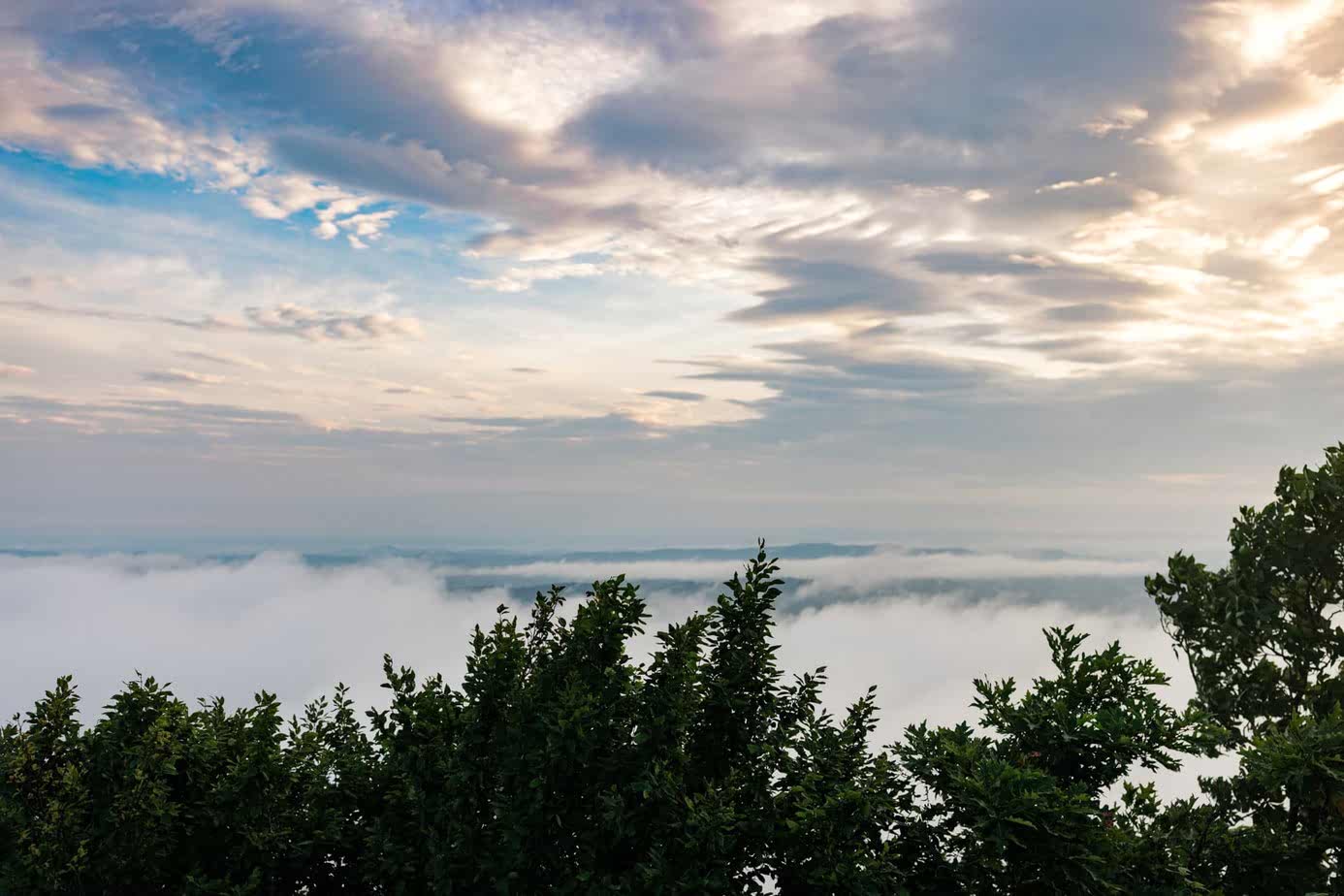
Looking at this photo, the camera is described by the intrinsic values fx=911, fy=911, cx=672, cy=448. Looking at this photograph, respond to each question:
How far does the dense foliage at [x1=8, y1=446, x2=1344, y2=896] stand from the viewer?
10883 millimetres

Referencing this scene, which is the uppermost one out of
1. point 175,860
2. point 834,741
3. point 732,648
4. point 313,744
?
point 732,648

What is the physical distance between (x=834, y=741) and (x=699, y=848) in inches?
90.5

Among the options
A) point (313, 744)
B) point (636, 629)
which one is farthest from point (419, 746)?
point (636, 629)

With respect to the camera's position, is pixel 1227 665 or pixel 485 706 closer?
pixel 485 706

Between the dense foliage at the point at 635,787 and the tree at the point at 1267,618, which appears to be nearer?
the dense foliage at the point at 635,787

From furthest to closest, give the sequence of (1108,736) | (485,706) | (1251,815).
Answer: (1251,815), (485,706), (1108,736)

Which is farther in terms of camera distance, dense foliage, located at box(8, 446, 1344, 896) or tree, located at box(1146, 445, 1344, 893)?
tree, located at box(1146, 445, 1344, 893)

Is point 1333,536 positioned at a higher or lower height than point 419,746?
higher

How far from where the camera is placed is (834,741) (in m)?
11.9

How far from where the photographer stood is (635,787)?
10836 mm

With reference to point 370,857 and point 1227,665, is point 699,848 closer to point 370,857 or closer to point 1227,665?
point 370,857

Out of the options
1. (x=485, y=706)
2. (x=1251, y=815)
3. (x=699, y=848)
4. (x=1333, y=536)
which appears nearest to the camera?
(x=699, y=848)

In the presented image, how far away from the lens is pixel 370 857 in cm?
1291

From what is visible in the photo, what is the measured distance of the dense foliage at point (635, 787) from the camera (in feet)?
35.7
